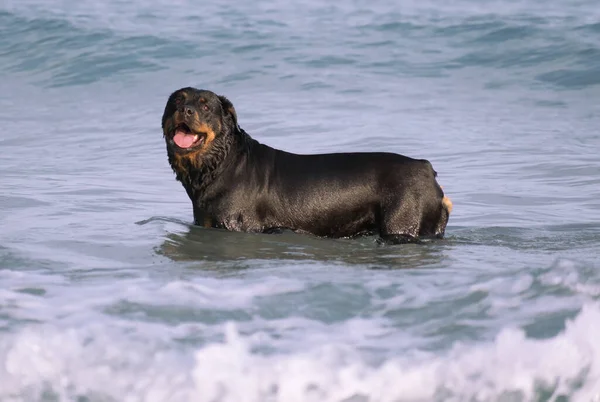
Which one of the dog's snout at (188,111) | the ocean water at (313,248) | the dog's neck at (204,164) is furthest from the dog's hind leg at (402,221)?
the dog's snout at (188,111)

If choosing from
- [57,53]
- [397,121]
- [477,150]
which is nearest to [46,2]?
[57,53]

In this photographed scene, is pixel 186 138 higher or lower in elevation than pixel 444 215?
higher

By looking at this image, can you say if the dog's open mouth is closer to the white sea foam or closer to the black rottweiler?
the black rottweiler

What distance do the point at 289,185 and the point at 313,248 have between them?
62cm

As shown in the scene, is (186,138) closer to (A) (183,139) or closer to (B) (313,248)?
(A) (183,139)

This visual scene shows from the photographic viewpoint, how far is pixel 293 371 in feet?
18.7

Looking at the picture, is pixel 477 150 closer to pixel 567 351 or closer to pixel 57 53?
pixel 567 351

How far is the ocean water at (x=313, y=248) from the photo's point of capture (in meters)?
5.73

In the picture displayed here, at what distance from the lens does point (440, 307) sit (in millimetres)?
6516

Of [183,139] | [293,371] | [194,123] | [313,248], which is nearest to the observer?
[293,371]

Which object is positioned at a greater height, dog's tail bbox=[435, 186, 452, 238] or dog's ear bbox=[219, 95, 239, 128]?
dog's ear bbox=[219, 95, 239, 128]

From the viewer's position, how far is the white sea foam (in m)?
5.57

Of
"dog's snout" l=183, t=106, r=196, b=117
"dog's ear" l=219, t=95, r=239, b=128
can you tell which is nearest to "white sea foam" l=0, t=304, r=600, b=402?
"dog's snout" l=183, t=106, r=196, b=117

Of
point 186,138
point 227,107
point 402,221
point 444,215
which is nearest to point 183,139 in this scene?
point 186,138
